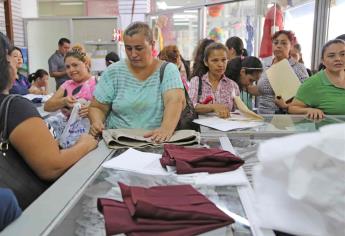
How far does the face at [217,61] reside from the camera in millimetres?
2535

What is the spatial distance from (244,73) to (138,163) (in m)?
1.88

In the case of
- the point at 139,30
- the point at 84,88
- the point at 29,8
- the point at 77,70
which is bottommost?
the point at 84,88

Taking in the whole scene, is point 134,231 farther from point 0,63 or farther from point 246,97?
point 246,97

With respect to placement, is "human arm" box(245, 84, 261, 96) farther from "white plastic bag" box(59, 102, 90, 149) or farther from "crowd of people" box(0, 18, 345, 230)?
"white plastic bag" box(59, 102, 90, 149)

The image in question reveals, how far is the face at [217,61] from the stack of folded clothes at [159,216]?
71.3 inches

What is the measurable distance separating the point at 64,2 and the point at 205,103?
10360mm

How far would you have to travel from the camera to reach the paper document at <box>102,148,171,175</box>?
1183mm

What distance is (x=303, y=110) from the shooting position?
221cm

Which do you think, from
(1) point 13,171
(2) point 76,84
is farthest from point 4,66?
(2) point 76,84

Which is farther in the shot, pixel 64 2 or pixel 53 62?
pixel 64 2

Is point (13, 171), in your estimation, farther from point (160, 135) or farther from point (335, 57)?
point (335, 57)

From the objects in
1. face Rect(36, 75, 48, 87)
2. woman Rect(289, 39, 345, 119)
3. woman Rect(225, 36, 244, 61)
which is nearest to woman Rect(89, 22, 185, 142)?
woman Rect(289, 39, 345, 119)

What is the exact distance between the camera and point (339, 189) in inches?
23.3

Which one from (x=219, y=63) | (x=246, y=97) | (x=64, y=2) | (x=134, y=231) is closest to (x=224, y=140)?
(x=134, y=231)
